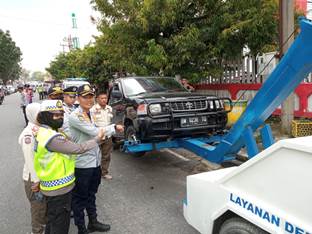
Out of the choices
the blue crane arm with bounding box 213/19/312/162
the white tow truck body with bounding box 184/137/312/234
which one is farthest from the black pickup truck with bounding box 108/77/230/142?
the white tow truck body with bounding box 184/137/312/234

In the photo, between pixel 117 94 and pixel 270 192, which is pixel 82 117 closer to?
pixel 270 192

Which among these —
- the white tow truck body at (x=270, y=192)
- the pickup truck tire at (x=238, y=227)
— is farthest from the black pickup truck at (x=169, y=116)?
the pickup truck tire at (x=238, y=227)

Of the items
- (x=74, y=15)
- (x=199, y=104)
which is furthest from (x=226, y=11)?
(x=74, y=15)

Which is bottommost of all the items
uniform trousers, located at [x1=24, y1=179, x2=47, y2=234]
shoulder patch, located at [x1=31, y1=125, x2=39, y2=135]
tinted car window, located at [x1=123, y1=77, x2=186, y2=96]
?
uniform trousers, located at [x1=24, y1=179, x2=47, y2=234]

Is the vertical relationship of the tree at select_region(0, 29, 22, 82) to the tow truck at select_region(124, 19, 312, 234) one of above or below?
above

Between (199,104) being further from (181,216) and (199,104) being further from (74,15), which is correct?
(74,15)

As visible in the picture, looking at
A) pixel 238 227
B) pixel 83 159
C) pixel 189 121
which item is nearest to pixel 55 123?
pixel 83 159

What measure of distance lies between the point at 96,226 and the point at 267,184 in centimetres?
231

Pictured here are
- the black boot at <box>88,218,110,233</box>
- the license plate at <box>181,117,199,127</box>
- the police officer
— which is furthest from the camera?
the license plate at <box>181,117,199,127</box>

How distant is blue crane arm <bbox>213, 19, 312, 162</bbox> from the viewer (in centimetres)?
272

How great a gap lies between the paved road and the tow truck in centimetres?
103

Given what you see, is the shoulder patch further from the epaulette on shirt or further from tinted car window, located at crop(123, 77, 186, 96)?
tinted car window, located at crop(123, 77, 186, 96)

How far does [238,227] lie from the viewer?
2365mm

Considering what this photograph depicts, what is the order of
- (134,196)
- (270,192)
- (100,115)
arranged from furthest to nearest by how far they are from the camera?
(100,115)
(134,196)
(270,192)
